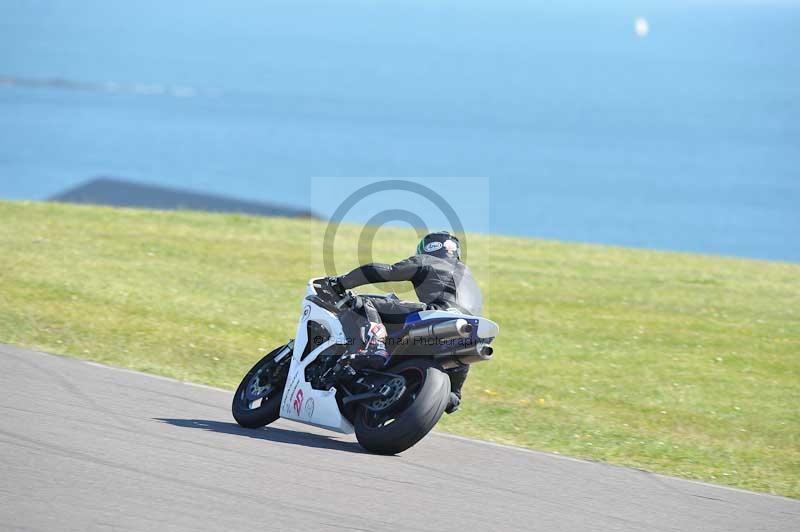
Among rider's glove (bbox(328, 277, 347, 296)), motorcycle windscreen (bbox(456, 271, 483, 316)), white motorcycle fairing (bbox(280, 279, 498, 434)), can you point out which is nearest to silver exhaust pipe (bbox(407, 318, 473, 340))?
white motorcycle fairing (bbox(280, 279, 498, 434))

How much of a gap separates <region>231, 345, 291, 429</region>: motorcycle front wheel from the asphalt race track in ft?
0.45

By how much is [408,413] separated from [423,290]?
98 cm

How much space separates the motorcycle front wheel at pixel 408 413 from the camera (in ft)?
24.1

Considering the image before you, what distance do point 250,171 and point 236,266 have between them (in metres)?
120

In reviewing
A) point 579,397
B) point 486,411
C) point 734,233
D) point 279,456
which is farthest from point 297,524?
point 734,233

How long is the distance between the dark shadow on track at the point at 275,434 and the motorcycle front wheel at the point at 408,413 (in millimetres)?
188

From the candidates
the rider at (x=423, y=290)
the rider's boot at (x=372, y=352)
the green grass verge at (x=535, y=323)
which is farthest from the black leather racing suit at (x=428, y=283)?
the green grass verge at (x=535, y=323)

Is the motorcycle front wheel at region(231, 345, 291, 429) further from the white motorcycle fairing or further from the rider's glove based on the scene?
the rider's glove

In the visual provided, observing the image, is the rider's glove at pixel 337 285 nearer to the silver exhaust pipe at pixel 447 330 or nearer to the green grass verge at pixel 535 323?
the silver exhaust pipe at pixel 447 330

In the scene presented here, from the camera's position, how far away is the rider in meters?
7.84

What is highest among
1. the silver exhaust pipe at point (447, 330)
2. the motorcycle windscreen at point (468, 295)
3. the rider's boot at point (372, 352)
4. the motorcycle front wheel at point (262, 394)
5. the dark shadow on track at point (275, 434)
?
the motorcycle windscreen at point (468, 295)

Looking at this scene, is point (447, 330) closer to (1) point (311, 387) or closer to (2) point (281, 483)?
(1) point (311, 387)

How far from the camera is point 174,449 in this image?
711 centimetres

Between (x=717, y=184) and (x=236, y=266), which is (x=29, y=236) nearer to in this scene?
(x=236, y=266)
